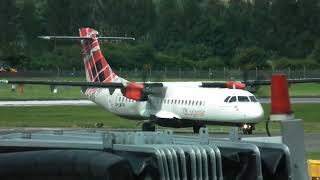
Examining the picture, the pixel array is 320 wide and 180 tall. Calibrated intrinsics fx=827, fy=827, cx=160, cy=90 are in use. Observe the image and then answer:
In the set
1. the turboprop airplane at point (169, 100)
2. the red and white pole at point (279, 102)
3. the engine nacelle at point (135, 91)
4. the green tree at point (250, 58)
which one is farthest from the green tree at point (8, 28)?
the red and white pole at point (279, 102)

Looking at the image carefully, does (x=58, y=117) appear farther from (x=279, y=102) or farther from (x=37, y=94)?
(x=279, y=102)

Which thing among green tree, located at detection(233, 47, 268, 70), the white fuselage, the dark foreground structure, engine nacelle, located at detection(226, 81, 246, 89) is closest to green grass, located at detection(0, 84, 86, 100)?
green tree, located at detection(233, 47, 268, 70)

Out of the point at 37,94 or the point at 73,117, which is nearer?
the point at 73,117

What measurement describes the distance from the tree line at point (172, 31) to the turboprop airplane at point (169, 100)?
4296 mm

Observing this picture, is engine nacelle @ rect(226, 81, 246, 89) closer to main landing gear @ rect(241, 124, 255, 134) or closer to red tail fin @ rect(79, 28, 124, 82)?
red tail fin @ rect(79, 28, 124, 82)

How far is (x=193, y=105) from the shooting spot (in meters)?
32.8

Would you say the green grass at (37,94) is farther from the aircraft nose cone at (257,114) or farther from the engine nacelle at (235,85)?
the aircraft nose cone at (257,114)

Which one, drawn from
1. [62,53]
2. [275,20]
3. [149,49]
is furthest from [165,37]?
[275,20]

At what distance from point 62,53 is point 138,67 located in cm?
2042

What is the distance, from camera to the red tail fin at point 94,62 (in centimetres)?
3934

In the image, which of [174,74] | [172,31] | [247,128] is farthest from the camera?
[174,74]

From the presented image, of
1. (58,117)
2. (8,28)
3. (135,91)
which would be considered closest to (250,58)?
(58,117)

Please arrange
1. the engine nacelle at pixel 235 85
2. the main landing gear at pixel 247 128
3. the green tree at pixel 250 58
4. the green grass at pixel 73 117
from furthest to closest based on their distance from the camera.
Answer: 1. the green tree at pixel 250 58
2. the green grass at pixel 73 117
3. the engine nacelle at pixel 235 85
4. the main landing gear at pixel 247 128

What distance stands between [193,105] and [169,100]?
196cm
